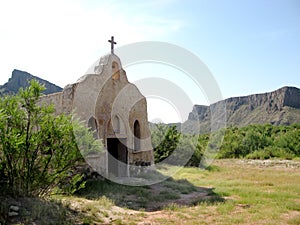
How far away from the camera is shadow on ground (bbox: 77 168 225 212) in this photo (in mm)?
9305

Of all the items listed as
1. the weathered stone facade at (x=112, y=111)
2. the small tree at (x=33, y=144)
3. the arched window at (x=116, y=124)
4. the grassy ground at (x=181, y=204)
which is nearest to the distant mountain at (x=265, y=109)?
the weathered stone facade at (x=112, y=111)

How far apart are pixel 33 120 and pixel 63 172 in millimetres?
1678

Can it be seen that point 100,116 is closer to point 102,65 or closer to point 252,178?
point 102,65

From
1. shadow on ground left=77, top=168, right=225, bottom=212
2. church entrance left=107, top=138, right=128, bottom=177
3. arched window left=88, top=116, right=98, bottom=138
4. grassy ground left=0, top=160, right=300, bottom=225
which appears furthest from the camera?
church entrance left=107, top=138, right=128, bottom=177

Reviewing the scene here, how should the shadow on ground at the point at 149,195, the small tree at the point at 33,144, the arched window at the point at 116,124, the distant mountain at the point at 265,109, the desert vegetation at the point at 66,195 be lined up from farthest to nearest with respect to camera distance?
1. the distant mountain at the point at 265,109
2. the arched window at the point at 116,124
3. the shadow on ground at the point at 149,195
4. the small tree at the point at 33,144
5. the desert vegetation at the point at 66,195

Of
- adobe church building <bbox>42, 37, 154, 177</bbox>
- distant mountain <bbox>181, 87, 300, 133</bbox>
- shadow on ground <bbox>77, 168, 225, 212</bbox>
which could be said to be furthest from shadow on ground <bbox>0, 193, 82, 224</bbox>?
distant mountain <bbox>181, 87, 300, 133</bbox>

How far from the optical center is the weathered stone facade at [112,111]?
36.3 feet

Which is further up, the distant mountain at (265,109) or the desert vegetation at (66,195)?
the distant mountain at (265,109)

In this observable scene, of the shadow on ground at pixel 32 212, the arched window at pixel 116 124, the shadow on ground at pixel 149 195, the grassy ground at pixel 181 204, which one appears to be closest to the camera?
the shadow on ground at pixel 32 212

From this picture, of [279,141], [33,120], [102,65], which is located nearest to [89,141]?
[33,120]

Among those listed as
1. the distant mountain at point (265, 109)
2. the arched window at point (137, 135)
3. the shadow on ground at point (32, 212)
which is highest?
the distant mountain at point (265, 109)

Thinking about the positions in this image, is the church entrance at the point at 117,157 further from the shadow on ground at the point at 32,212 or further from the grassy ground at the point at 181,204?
the shadow on ground at the point at 32,212

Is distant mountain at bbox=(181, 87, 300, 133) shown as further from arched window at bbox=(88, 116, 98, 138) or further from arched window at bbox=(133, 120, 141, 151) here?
arched window at bbox=(88, 116, 98, 138)

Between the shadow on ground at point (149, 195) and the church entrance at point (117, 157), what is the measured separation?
5.56ft
